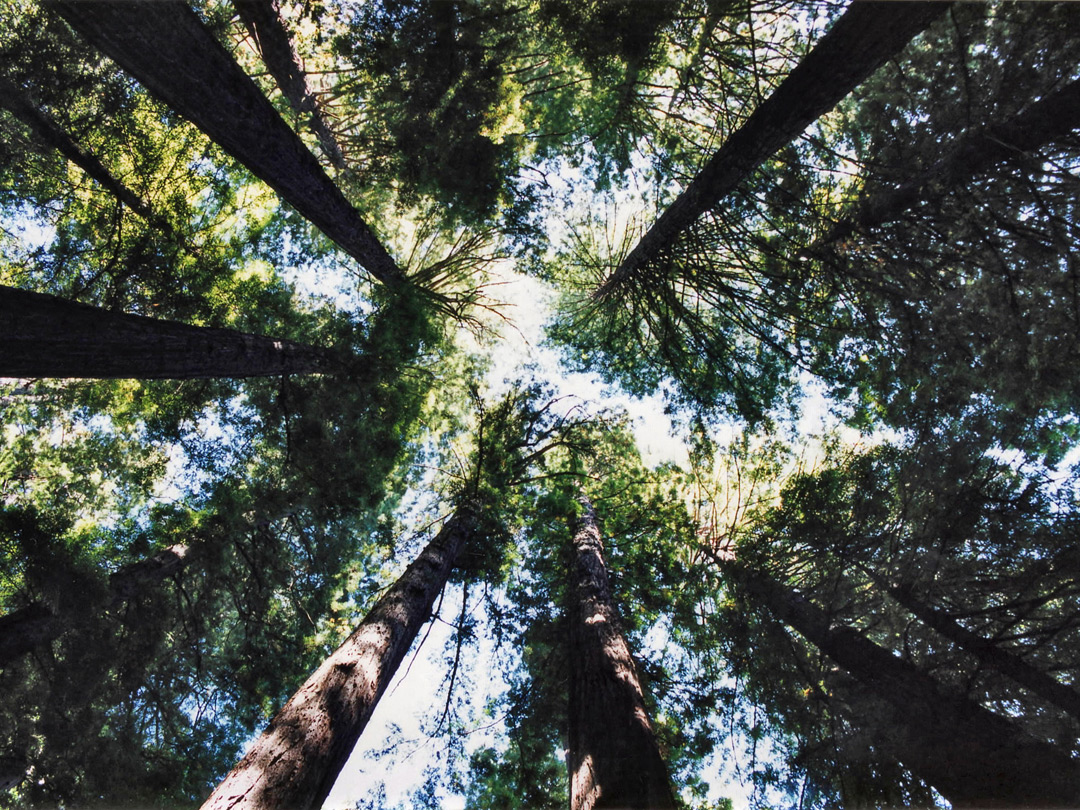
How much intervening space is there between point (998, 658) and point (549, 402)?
22.6 feet

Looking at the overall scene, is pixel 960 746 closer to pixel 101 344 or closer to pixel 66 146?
pixel 101 344

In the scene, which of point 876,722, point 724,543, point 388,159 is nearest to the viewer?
point 876,722

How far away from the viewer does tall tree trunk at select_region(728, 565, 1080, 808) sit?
3.73 m

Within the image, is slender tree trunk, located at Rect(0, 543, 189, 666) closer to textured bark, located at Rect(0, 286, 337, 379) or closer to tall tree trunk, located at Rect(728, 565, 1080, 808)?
textured bark, located at Rect(0, 286, 337, 379)

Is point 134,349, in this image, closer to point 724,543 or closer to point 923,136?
point 923,136

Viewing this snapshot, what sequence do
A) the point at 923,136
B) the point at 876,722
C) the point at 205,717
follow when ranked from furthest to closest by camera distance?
the point at 205,717 → the point at 923,136 → the point at 876,722

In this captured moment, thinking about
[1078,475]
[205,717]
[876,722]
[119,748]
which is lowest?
[119,748]

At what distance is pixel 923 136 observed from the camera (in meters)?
5.18

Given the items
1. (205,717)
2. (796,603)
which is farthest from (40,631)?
(796,603)

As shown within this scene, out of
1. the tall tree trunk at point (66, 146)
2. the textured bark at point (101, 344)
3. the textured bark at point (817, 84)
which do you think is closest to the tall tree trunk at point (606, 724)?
the textured bark at point (101, 344)

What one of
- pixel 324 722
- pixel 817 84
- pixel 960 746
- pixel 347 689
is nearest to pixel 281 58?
pixel 817 84

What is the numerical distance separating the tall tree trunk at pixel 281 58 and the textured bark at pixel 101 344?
10.3ft

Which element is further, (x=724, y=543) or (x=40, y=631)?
(x=724, y=543)

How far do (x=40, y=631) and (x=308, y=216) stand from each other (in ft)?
19.6
